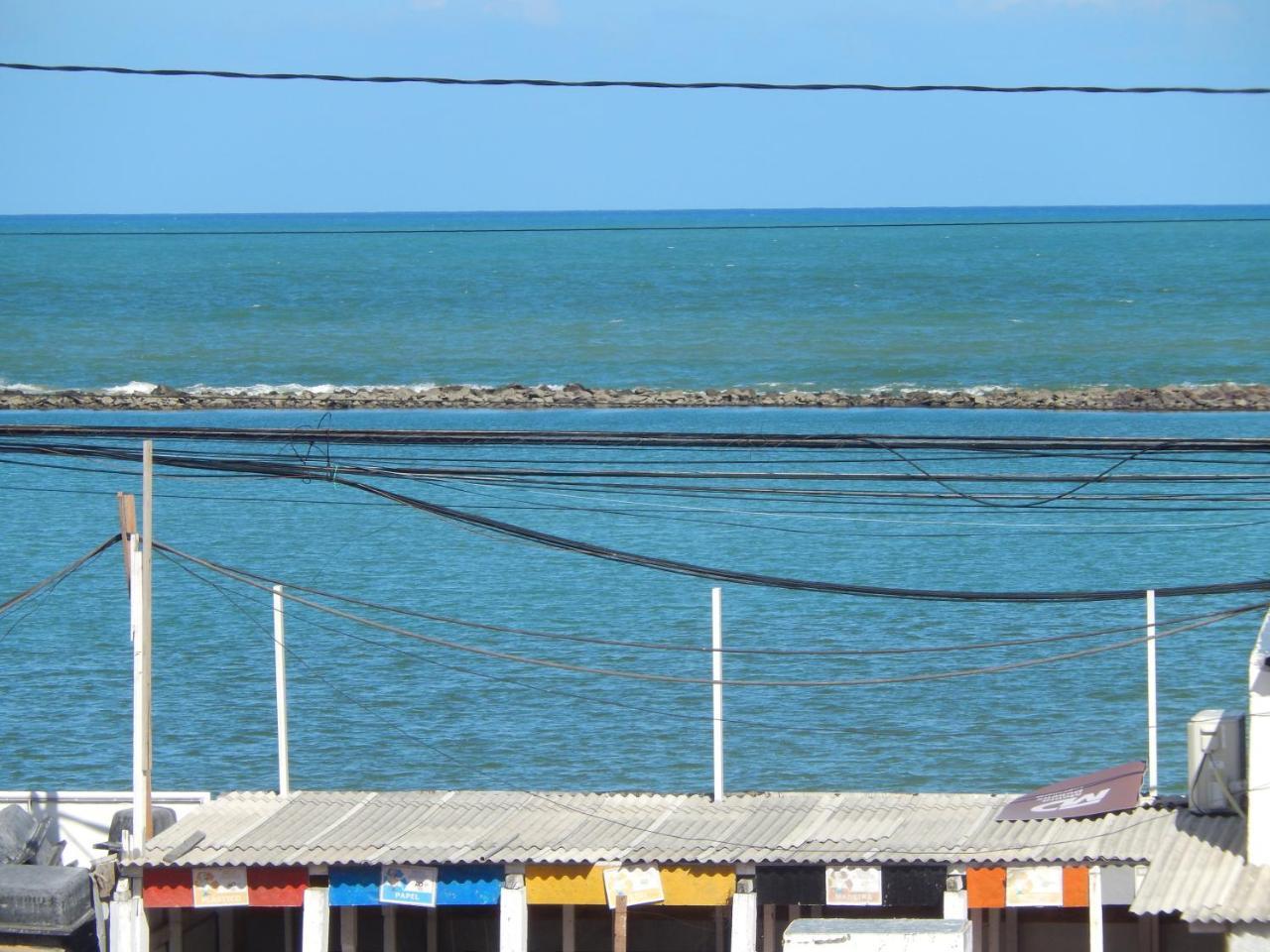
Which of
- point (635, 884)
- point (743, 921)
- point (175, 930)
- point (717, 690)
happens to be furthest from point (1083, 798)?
point (175, 930)

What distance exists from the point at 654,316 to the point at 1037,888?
279ft

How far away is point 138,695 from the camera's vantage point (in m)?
13.4

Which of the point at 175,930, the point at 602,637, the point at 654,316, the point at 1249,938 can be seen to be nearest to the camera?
the point at 1249,938

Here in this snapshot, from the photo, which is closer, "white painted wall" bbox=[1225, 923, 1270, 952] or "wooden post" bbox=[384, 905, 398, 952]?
"white painted wall" bbox=[1225, 923, 1270, 952]

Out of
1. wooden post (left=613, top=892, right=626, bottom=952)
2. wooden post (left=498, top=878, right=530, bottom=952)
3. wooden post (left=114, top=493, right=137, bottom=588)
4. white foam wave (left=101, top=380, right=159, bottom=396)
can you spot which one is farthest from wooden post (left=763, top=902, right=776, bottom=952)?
white foam wave (left=101, top=380, right=159, bottom=396)

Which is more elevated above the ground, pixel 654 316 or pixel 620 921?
pixel 654 316

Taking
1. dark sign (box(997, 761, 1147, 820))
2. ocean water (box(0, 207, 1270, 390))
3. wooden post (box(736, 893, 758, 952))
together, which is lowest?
wooden post (box(736, 893, 758, 952))

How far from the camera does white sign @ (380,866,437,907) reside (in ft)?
42.0

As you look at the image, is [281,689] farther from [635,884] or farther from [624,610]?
[624,610]

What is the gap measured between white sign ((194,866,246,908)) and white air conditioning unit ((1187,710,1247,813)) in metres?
6.91

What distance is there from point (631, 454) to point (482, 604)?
695 cm

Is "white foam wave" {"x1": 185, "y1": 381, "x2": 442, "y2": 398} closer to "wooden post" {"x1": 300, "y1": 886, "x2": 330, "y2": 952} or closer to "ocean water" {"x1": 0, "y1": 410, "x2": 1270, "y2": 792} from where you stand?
"ocean water" {"x1": 0, "y1": 410, "x2": 1270, "y2": 792}

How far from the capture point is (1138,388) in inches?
2277

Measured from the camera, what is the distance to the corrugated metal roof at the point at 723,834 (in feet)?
40.2
